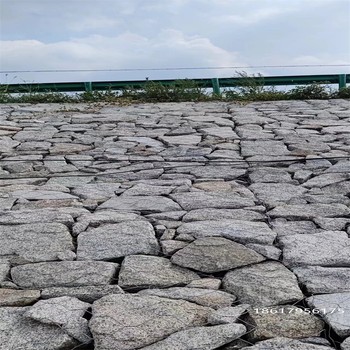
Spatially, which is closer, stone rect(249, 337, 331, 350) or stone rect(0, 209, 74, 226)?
stone rect(249, 337, 331, 350)

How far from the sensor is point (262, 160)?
6344 millimetres

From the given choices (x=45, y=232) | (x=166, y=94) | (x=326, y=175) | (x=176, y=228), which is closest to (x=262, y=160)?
(x=326, y=175)

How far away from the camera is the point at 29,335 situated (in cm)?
265

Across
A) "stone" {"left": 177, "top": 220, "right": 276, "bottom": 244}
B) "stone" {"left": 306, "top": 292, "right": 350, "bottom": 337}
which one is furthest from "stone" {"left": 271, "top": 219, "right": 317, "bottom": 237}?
"stone" {"left": 306, "top": 292, "right": 350, "bottom": 337}

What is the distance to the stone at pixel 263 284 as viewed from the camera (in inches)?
116

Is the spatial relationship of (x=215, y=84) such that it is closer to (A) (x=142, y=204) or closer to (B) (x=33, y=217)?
(A) (x=142, y=204)

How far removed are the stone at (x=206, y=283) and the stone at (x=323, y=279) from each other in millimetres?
443

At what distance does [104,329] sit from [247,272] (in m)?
0.96

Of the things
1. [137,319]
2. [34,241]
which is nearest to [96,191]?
[34,241]

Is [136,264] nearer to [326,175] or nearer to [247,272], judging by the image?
[247,272]

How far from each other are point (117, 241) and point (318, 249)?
4.05 feet

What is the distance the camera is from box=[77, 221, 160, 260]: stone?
3.61 meters

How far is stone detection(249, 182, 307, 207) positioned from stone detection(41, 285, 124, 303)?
193 centimetres

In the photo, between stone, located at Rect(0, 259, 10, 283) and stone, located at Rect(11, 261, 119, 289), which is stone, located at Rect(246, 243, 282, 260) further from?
stone, located at Rect(0, 259, 10, 283)
